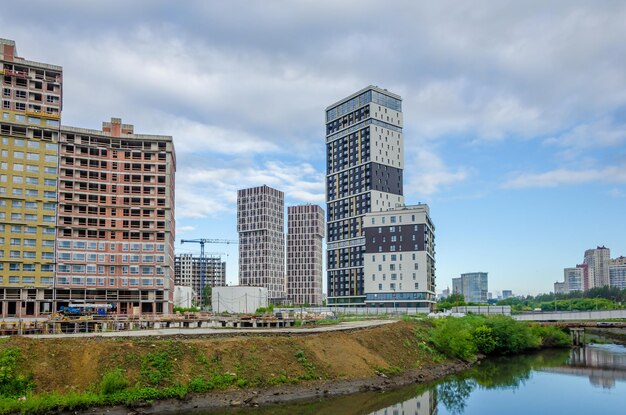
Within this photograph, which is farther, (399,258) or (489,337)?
(399,258)

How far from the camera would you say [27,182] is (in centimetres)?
11912

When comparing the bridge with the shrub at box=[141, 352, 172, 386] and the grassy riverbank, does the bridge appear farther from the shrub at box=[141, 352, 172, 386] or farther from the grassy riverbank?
the shrub at box=[141, 352, 172, 386]

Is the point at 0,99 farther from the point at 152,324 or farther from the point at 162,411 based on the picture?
the point at 162,411

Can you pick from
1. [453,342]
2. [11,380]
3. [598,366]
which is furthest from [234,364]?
[598,366]

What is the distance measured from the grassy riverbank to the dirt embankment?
0.09 m

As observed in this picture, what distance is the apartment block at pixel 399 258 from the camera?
555 feet

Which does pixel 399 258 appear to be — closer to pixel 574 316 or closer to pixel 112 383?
pixel 574 316

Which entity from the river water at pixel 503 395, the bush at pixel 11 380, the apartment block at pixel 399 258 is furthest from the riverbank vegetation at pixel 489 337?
the bush at pixel 11 380

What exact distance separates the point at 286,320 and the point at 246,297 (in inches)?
2201

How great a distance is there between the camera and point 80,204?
126 m

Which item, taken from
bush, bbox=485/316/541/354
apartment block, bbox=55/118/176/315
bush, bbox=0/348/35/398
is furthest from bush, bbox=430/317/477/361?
apartment block, bbox=55/118/176/315

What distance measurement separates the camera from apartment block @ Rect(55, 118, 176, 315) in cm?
12475

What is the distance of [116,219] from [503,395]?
97.6 metres

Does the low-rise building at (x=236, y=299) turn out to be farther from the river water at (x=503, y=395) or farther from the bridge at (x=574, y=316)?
the river water at (x=503, y=395)
